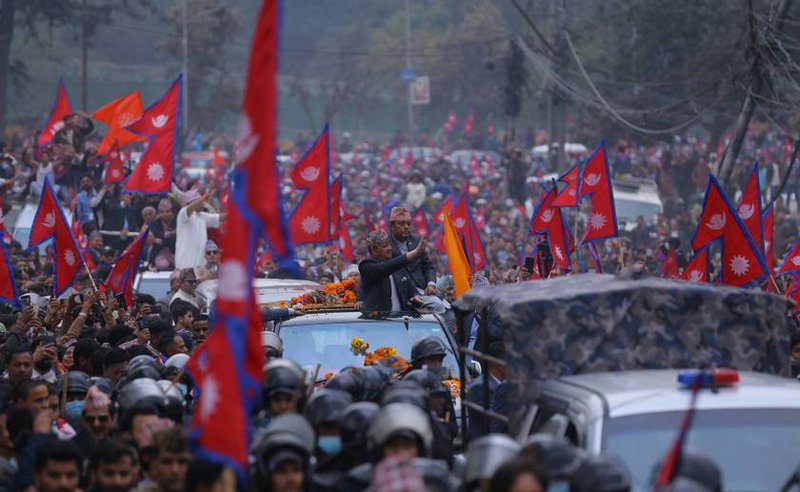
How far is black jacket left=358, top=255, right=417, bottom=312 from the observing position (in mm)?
11461

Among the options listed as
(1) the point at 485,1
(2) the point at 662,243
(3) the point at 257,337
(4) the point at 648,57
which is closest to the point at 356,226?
(2) the point at 662,243

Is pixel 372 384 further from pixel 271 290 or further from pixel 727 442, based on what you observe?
pixel 271 290

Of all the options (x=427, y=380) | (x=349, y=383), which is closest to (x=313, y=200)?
(x=427, y=380)

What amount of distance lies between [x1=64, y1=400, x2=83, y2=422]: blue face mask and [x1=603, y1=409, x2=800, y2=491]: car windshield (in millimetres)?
3698

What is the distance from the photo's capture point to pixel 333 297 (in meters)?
12.1

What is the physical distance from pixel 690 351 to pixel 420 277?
508 centimetres

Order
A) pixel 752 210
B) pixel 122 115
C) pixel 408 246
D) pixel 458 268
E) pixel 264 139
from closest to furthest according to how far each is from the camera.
→ pixel 264 139
pixel 408 246
pixel 458 268
pixel 752 210
pixel 122 115

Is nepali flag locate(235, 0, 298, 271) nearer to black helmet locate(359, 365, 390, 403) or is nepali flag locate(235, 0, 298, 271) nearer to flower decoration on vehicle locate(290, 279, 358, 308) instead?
black helmet locate(359, 365, 390, 403)

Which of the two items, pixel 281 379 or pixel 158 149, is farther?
pixel 158 149

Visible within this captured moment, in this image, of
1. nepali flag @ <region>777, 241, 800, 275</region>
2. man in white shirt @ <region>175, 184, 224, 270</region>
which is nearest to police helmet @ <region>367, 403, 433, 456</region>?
nepali flag @ <region>777, 241, 800, 275</region>

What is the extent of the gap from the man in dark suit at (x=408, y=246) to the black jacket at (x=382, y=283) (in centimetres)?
16

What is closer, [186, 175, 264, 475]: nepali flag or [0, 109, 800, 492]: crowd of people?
[186, 175, 264, 475]: nepali flag

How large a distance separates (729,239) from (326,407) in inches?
270

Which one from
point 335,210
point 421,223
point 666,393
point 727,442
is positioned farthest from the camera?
point 421,223
